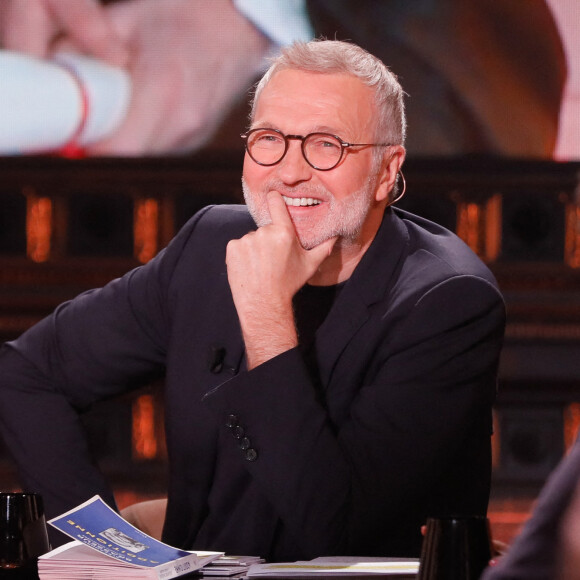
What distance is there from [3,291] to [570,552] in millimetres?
4335

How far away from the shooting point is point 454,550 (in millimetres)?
1112

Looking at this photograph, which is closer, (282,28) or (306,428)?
(306,428)

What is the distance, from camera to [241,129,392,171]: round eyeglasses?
1792 mm

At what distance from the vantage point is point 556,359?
15.2 feet

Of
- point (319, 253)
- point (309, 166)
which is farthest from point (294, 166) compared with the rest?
point (319, 253)

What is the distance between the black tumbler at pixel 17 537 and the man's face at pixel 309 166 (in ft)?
2.36

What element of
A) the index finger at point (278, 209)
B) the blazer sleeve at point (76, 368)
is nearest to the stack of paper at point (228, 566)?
the blazer sleeve at point (76, 368)

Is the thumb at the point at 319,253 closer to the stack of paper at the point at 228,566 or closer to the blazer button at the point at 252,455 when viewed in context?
the blazer button at the point at 252,455

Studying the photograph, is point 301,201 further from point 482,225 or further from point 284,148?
point 482,225

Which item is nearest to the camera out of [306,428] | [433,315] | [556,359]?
[306,428]

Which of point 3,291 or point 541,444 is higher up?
point 3,291

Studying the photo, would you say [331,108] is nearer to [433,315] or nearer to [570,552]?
[433,315]

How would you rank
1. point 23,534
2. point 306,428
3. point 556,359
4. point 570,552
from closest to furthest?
point 570,552, point 23,534, point 306,428, point 556,359

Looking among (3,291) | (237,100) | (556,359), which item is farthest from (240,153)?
(556,359)
